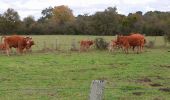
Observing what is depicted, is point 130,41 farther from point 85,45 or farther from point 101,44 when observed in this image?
point 85,45

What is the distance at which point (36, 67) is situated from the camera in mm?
20422

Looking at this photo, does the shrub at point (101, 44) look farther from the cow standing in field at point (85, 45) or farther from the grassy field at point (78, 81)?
the grassy field at point (78, 81)

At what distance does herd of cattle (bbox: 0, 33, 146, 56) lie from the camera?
31380mm

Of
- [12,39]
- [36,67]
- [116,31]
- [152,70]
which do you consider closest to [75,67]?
[36,67]

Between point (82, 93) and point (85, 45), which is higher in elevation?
point (85, 45)

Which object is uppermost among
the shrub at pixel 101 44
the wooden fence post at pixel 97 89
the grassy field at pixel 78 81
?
the wooden fence post at pixel 97 89

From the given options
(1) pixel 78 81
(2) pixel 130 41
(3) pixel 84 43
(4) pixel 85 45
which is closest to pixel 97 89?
(1) pixel 78 81

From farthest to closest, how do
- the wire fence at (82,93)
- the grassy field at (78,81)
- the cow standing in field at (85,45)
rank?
the cow standing in field at (85,45) → the grassy field at (78,81) → the wire fence at (82,93)

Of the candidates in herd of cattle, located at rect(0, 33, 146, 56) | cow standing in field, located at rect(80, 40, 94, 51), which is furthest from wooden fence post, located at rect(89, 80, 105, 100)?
cow standing in field, located at rect(80, 40, 94, 51)

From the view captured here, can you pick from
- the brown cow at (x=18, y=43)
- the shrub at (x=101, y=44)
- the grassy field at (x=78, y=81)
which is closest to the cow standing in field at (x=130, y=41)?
the shrub at (x=101, y=44)

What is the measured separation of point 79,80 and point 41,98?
4.12 metres

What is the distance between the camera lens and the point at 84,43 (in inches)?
1398

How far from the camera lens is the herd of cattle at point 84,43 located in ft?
103

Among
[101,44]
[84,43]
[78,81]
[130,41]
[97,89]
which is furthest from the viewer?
[101,44]
